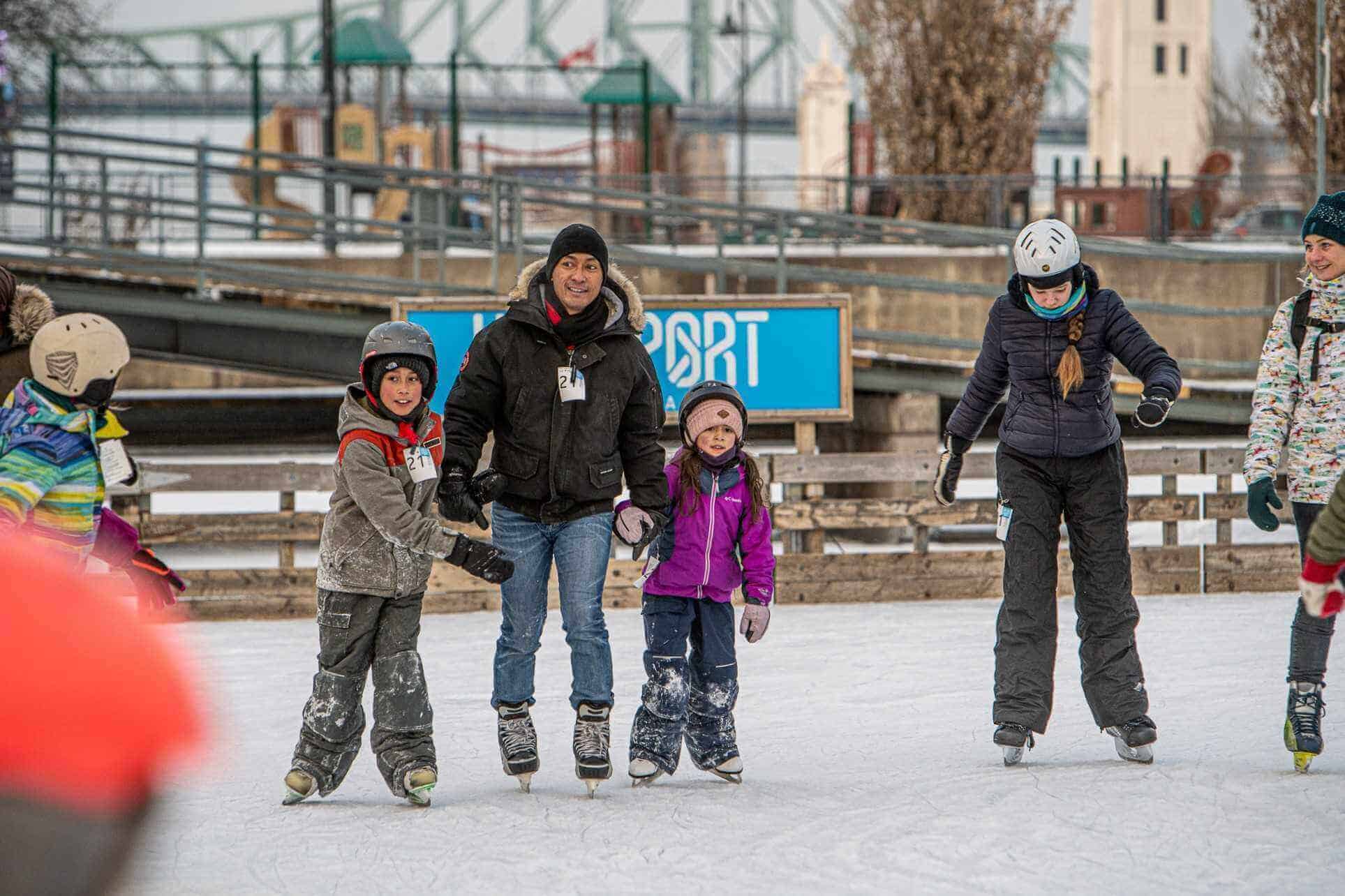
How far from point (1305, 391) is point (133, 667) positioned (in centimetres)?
362

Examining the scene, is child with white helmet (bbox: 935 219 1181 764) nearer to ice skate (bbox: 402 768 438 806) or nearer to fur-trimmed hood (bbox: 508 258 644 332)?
fur-trimmed hood (bbox: 508 258 644 332)

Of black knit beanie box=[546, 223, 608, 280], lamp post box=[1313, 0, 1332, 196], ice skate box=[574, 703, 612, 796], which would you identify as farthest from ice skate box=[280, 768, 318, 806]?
lamp post box=[1313, 0, 1332, 196]

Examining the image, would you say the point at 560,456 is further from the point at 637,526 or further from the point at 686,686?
the point at 686,686

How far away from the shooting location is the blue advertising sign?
9523 mm

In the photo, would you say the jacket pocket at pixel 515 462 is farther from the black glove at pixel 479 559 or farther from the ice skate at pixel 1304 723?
the ice skate at pixel 1304 723

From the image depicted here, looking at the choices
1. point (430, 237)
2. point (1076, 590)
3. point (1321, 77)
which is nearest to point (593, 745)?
point (1076, 590)

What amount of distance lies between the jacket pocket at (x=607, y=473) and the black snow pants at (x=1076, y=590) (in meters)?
1.24

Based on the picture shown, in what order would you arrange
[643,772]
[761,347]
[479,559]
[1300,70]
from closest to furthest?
1. [479,559]
2. [643,772]
3. [761,347]
4. [1300,70]

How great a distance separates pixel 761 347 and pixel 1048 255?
14.9ft

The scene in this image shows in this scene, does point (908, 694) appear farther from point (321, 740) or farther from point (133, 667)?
point (133, 667)

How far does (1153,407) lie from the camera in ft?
15.8

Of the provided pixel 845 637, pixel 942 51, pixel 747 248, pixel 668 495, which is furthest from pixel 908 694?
pixel 942 51

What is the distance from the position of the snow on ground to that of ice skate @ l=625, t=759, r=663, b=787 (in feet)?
0.14

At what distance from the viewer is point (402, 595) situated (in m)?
4.82
